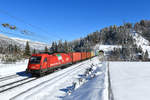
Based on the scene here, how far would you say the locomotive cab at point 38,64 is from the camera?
14508 mm

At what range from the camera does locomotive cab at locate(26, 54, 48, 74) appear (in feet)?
47.6

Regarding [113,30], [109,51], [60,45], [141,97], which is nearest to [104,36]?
[113,30]

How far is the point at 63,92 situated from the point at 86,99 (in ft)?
13.8

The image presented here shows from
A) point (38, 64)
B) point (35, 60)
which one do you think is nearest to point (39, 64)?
point (38, 64)

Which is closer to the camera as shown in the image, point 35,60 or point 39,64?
point 39,64

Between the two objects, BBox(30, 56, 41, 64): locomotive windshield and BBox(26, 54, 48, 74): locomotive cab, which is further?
BBox(30, 56, 41, 64): locomotive windshield

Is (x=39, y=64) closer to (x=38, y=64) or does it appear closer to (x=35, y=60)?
(x=38, y=64)

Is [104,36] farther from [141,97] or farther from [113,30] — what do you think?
[141,97]

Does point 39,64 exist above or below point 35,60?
below

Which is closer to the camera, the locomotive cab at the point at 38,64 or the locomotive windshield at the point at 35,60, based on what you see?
the locomotive cab at the point at 38,64

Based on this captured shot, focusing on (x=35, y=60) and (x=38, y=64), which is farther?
(x=35, y=60)

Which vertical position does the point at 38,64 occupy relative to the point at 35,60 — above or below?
below

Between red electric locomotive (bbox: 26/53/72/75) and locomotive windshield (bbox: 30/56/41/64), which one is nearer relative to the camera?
red electric locomotive (bbox: 26/53/72/75)

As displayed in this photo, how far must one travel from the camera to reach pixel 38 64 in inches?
574
